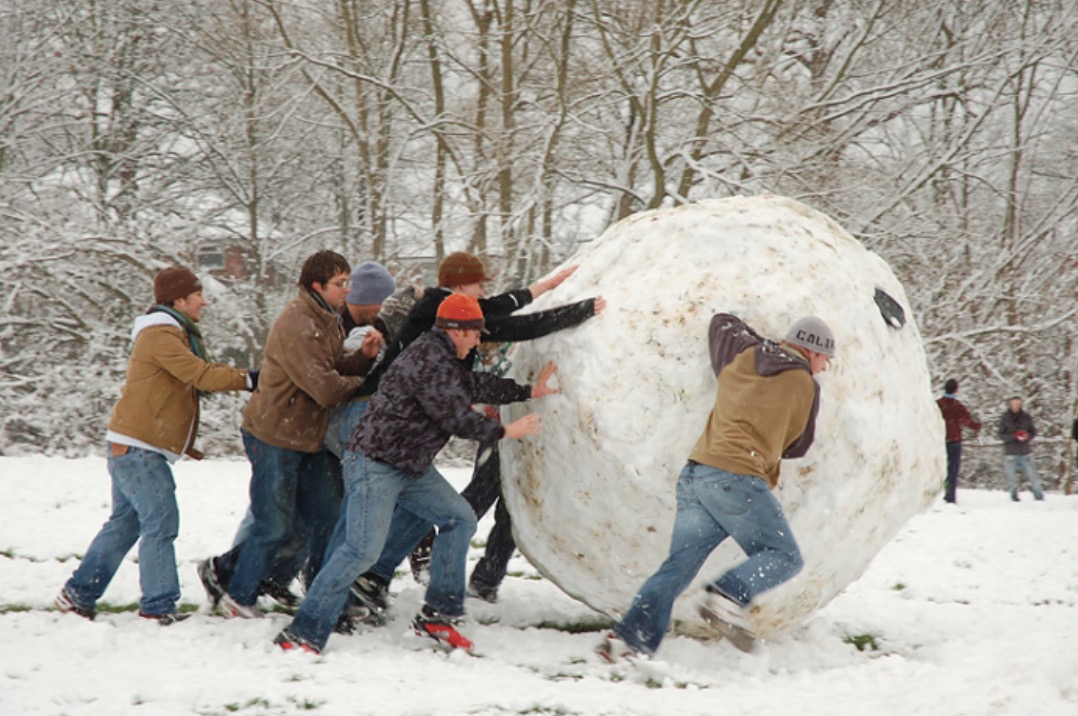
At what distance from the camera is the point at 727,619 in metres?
4.27

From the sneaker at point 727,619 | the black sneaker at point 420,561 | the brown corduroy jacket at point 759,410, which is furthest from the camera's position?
the black sneaker at point 420,561

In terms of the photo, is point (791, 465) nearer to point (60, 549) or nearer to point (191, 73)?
point (60, 549)

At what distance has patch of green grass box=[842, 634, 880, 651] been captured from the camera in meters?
4.86

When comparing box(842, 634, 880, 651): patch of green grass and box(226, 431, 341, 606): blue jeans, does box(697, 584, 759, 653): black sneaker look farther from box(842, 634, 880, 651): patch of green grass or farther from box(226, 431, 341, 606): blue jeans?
box(226, 431, 341, 606): blue jeans

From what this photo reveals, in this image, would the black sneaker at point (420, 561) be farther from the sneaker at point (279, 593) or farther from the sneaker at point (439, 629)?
the sneaker at point (439, 629)

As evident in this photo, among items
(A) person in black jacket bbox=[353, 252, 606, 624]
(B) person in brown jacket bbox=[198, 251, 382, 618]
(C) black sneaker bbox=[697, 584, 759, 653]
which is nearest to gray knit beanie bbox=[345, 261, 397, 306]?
(B) person in brown jacket bbox=[198, 251, 382, 618]

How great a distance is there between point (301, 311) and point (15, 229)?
1014 cm

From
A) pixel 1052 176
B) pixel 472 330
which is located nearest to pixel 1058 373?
pixel 1052 176

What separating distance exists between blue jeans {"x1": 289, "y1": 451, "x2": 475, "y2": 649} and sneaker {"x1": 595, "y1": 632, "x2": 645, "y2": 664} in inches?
29.0

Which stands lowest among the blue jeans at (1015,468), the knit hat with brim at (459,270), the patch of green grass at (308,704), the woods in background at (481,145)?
the blue jeans at (1015,468)

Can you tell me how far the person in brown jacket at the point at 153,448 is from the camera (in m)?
4.72

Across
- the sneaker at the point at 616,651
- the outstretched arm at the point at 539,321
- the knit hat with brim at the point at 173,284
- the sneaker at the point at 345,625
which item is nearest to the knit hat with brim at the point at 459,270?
the outstretched arm at the point at 539,321

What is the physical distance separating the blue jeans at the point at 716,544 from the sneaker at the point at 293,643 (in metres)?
1.34

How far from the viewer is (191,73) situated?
1502 centimetres
